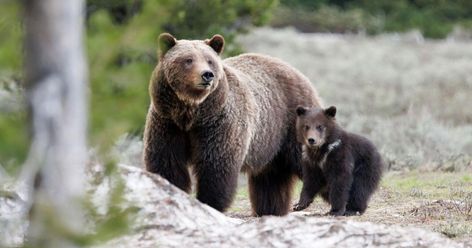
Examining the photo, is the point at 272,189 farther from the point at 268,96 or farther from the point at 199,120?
the point at 199,120

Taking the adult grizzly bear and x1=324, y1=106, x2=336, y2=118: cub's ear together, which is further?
x1=324, y1=106, x2=336, y2=118: cub's ear

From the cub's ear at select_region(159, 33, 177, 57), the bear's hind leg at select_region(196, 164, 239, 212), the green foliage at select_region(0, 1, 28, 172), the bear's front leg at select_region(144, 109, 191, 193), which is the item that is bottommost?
the bear's hind leg at select_region(196, 164, 239, 212)

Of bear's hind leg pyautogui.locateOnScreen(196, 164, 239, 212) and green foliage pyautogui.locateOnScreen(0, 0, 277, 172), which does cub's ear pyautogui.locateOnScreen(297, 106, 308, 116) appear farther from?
green foliage pyautogui.locateOnScreen(0, 0, 277, 172)

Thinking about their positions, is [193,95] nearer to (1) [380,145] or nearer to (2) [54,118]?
(2) [54,118]

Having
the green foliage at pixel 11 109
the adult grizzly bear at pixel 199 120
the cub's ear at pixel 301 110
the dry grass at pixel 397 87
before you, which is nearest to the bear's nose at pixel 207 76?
the adult grizzly bear at pixel 199 120

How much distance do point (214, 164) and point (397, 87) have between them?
1859 cm

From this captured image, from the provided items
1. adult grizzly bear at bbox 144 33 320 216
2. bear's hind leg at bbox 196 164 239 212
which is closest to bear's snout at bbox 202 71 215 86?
adult grizzly bear at bbox 144 33 320 216

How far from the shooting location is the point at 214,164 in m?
8.14

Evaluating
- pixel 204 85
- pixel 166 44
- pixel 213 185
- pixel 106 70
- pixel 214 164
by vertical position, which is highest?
pixel 106 70

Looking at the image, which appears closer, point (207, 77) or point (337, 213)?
point (207, 77)

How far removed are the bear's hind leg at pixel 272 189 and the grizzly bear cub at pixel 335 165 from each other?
0.42 m

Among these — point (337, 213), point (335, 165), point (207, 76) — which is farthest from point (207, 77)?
point (337, 213)

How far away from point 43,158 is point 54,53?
1.26ft

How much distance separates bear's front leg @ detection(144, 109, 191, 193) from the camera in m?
8.12
